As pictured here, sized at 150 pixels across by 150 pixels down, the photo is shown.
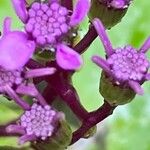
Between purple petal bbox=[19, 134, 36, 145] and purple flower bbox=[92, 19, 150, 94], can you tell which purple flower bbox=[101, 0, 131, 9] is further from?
purple petal bbox=[19, 134, 36, 145]

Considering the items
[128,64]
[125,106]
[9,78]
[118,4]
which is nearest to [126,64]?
[128,64]

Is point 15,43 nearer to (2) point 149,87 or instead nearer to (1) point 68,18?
(1) point 68,18

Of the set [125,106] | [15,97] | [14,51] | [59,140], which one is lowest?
[125,106]

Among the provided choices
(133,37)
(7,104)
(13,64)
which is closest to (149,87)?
(133,37)

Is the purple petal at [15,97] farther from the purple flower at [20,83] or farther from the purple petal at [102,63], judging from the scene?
the purple petal at [102,63]

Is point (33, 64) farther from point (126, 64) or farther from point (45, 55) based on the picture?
point (126, 64)

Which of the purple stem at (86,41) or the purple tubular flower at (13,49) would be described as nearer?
the purple tubular flower at (13,49)

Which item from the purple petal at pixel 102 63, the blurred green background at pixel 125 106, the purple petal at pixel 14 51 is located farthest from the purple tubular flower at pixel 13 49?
the blurred green background at pixel 125 106
